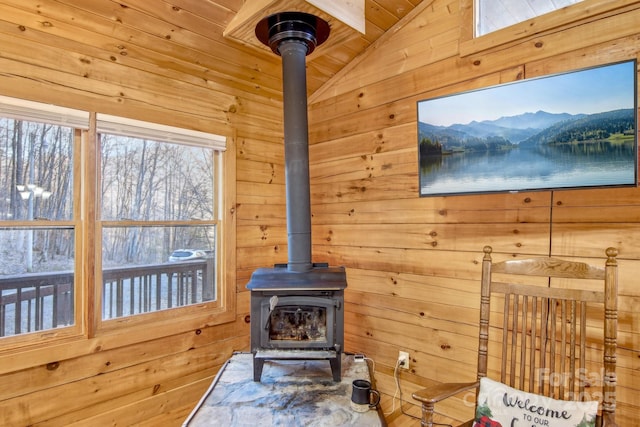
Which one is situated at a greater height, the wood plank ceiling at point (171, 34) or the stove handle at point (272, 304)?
the wood plank ceiling at point (171, 34)

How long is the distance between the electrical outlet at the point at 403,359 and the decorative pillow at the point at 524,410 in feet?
2.61

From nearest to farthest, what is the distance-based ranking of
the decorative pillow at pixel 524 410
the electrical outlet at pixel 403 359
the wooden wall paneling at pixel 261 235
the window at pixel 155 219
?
the decorative pillow at pixel 524 410 < the window at pixel 155 219 < the electrical outlet at pixel 403 359 < the wooden wall paneling at pixel 261 235

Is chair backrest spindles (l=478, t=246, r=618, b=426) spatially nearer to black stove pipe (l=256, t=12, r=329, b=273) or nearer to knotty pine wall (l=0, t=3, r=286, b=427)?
black stove pipe (l=256, t=12, r=329, b=273)

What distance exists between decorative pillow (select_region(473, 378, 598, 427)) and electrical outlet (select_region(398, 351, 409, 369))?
80 cm

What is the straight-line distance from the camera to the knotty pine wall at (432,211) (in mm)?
1697

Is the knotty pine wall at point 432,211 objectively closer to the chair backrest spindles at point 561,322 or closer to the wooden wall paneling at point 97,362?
the chair backrest spindles at point 561,322

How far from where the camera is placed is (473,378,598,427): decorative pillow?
4.53 feet

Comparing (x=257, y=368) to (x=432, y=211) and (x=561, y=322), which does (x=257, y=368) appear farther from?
(x=561, y=322)

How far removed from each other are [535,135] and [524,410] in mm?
1265

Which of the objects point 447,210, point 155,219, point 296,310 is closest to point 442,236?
point 447,210

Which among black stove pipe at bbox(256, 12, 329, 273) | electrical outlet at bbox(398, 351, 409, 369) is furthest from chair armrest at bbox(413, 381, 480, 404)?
black stove pipe at bbox(256, 12, 329, 273)

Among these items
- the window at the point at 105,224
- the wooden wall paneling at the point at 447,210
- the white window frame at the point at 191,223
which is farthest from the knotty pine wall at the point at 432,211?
the window at the point at 105,224

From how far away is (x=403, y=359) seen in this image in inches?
93.9

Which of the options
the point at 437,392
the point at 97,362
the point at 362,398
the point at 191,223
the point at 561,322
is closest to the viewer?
the point at 437,392
